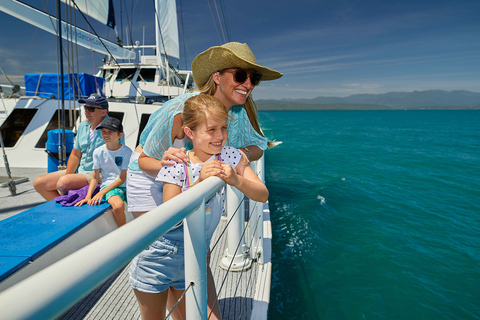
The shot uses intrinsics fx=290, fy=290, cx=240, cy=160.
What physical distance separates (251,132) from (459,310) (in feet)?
17.6

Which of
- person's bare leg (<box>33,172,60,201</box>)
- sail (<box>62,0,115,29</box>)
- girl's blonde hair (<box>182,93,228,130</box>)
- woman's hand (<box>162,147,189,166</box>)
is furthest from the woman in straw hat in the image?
sail (<box>62,0,115,29</box>)

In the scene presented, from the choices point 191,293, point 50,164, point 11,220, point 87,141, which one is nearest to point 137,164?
Result: point 191,293

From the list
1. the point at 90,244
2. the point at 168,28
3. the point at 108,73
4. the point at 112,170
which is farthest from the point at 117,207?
the point at 168,28

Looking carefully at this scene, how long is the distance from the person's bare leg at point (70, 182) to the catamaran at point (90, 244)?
0.24 m

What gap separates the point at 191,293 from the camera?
1.09 meters

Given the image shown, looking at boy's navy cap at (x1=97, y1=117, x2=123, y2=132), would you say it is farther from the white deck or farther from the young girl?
the young girl

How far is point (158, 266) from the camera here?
1483 millimetres

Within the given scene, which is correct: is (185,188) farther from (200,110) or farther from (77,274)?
(77,274)

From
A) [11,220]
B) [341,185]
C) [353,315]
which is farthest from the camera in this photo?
[341,185]

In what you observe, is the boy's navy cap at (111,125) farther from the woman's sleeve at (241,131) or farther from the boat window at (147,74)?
the boat window at (147,74)

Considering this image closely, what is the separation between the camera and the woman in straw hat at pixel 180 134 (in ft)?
4.99

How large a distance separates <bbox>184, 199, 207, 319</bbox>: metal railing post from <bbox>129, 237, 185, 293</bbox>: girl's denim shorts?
0.41m

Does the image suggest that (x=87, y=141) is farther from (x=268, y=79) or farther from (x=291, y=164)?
(x=291, y=164)

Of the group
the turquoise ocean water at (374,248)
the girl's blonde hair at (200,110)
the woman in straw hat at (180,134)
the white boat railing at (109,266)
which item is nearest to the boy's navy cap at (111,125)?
the woman in straw hat at (180,134)
